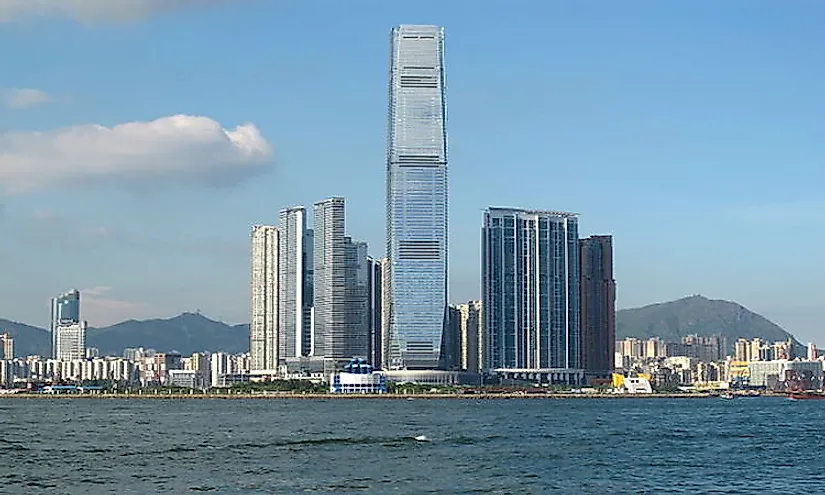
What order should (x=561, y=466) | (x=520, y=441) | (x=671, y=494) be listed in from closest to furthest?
(x=671, y=494) < (x=561, y=466) < (x=520, y=441)

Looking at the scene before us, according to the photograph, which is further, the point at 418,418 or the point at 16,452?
the point at 418,418

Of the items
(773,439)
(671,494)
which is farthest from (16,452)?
(773,439)

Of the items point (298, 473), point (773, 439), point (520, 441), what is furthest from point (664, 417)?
point (298, 473)

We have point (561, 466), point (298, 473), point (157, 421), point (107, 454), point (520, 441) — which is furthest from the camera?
point (157, 421)

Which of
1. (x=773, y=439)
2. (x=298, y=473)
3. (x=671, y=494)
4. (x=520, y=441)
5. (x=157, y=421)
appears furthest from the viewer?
(x=157, y=421)

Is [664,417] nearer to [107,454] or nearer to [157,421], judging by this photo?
[157,421]

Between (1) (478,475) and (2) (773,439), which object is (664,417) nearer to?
(2) (773,439)
